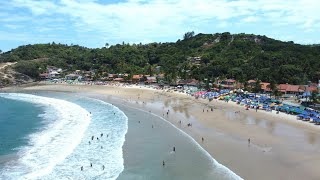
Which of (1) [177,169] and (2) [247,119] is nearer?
(1) [177,169]

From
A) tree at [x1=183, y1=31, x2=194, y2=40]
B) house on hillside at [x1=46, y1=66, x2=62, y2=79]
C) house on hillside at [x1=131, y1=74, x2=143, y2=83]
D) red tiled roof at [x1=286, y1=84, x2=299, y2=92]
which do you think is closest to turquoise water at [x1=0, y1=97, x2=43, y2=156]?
house on hillside at [x1=131, y1=74, x2=143, y2=83]

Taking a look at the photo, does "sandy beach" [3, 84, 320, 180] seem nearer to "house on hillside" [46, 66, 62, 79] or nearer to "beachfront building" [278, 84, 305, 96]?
"beachfront building" [278, 84, 305, 96]

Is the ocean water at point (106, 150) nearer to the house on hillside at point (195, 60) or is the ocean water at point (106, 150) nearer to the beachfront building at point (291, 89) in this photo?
the beachfront building at point (291, 89)

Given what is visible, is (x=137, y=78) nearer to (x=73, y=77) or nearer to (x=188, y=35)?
(x=73, y=77)

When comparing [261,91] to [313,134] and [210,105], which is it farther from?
[313,134]

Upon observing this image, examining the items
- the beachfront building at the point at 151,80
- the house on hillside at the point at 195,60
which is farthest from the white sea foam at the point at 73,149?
the house on hillside at the point at 195,60

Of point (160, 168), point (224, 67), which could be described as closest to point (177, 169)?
point (160, 168)
